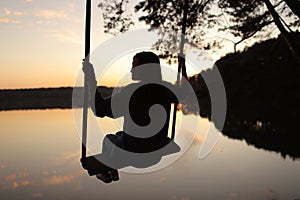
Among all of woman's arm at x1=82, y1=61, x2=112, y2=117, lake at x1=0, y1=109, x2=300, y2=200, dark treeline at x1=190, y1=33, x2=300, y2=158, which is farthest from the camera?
dark treeline at x1=190, y1=33, x2=300, y2=158

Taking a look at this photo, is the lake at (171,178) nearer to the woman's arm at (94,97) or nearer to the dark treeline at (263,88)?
the woman's arm at (94,97)

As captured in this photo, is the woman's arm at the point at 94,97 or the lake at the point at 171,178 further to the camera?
the lake at the point at 171,178

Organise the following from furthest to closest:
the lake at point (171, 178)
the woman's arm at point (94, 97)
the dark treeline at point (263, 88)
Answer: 1. the dark treeline at point (263, 88)
2. the lake at point (171, 178)
3. the woman's arm at point (94, 97)

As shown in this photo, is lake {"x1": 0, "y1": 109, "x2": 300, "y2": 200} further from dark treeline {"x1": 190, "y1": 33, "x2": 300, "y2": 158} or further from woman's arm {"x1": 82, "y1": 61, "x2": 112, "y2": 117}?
dark treeline {"x1": 190, "y1": 33, "x2": 300, "y2": 158}

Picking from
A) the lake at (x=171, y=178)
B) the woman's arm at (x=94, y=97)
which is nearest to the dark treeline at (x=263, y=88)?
the lake at (x=171, y=178)

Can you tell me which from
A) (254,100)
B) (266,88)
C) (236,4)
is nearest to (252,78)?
(266,88)

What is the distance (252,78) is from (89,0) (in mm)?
59927

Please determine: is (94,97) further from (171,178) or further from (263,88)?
(263,88)

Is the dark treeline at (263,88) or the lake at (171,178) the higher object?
the dark treeline at (263,88)

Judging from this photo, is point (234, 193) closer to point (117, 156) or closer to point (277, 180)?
point (277, 180)

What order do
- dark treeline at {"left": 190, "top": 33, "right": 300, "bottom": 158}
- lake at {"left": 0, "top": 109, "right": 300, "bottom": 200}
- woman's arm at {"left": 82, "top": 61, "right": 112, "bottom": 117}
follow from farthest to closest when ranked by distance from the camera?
dark treeline at {"left": 190, "top": 33, "right": 300, "bottom": 158} → lake at {"left": 0, "top": 109, "right": 300, "bottom": 200} → woman's arm at {"left": 82, "top": 61, "right": 112, "bottom": 117}

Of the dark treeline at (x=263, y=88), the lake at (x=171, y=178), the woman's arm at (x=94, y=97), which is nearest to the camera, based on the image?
the woman's arm at (x=94, y=97)

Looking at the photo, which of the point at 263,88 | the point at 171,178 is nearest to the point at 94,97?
the point at 171,178

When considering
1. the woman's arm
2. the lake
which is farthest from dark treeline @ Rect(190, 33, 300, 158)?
the woman's arm
